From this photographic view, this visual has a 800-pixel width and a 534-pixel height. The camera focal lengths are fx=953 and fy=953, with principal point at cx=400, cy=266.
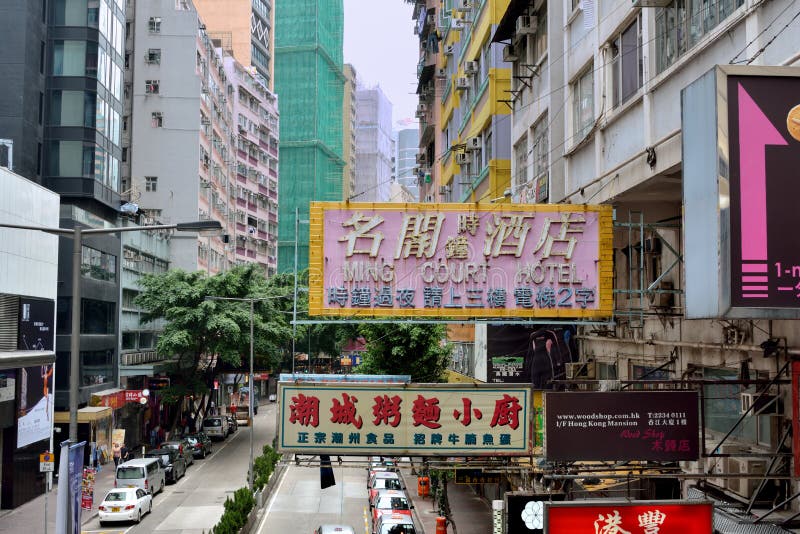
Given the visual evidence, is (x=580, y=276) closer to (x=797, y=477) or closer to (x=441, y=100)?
(x=797, y=477)

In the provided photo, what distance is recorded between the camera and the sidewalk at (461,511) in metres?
31.8

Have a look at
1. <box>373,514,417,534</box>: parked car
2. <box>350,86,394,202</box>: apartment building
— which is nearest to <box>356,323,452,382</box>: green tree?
<box>373,514,417,534</box>: parked car

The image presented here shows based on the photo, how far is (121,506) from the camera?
32906 mm

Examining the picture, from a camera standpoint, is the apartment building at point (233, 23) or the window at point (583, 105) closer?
the window at point (583, 105)

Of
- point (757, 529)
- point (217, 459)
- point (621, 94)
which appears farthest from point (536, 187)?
point (217, 459)

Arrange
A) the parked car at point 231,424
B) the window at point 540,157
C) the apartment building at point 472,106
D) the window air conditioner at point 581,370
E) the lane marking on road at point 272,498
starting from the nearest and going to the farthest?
the window air conditioner at point 581,370 < the window at point 540,157 < the apartment building at point 472,106 < the lane marking on road at point 272,498 < the parked car at point 231,424

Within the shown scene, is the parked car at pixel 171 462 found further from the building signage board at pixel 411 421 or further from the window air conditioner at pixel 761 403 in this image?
the window air conditioner at pixel 761 403

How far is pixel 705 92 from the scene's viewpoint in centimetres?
881

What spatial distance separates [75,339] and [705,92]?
1128 cm

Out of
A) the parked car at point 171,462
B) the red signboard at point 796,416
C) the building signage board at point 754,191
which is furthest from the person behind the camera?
the parked car at point 171,462

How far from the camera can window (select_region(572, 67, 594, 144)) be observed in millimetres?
18594

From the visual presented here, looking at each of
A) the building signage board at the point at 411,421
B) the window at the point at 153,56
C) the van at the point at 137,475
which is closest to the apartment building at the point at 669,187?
the building signage board at the point at 411,421

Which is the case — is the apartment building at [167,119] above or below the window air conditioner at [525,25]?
above

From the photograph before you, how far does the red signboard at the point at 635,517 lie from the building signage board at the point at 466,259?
208 inches
